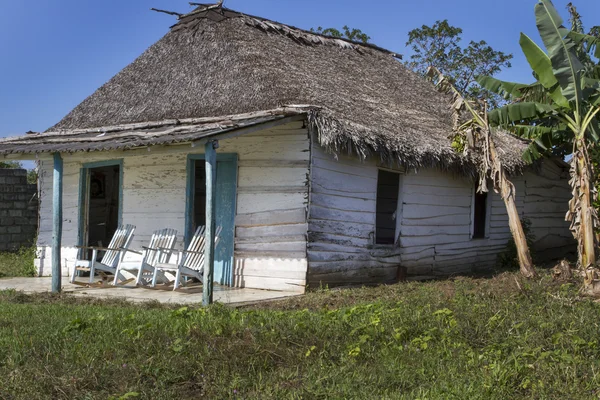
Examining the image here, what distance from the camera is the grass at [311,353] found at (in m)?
4.36

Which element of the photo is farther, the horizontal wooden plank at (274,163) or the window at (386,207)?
the window at (386,207)

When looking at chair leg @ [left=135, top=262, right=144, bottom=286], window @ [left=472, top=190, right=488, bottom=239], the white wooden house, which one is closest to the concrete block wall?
the white wooden house

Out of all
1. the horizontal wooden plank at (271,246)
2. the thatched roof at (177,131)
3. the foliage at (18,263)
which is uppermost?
the thatched roof at (177,131)

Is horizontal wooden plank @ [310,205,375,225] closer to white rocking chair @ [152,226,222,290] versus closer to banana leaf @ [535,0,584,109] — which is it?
white rocking chair @ [152,226,222,290]

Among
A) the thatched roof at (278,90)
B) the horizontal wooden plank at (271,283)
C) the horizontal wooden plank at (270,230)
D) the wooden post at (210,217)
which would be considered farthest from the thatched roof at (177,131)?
the horizontal wooden plank at (271,283)

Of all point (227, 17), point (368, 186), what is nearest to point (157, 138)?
point (368, 186)

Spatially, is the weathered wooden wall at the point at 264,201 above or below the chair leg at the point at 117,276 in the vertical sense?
above

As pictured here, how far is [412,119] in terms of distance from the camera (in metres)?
11.6

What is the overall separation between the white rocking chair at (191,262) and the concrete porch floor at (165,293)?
0.22m

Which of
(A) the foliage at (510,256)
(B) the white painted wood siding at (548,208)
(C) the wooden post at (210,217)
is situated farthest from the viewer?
(B) the white painted wood siding at (548,208)

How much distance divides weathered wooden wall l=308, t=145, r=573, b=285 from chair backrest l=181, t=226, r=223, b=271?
1.49m

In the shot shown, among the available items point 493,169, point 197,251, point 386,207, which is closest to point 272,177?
point 197,251

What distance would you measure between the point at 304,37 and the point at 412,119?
2.83 meters

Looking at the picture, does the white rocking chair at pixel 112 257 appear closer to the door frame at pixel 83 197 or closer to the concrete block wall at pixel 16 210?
the door frame at pixel 83 197
